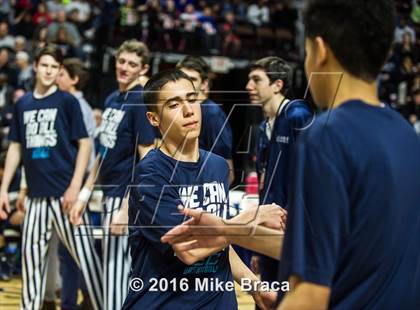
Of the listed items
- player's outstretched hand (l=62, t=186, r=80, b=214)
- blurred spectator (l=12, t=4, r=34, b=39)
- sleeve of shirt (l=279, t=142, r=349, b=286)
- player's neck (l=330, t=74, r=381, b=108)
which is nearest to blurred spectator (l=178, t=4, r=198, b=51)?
blurred spectator (l=12, t=4, r=34, b=39)

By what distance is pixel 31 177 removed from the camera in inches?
267

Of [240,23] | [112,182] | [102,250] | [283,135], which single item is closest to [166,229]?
[283,135]

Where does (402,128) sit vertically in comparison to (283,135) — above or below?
above

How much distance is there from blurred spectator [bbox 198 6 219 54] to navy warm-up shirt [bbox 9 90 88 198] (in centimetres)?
1228

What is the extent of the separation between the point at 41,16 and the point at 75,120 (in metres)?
13.2

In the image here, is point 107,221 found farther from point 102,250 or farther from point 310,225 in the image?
point 310,225

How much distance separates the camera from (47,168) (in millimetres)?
6777

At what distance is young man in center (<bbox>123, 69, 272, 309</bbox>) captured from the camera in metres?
3.40

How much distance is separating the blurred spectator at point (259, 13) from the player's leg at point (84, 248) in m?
15.7

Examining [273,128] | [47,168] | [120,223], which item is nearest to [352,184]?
[273,128]

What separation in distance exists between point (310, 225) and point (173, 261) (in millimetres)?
1415

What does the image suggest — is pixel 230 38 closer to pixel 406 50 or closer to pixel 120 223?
pixel 406 50

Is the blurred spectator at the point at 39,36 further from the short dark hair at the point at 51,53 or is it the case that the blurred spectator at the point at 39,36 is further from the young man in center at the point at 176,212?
the young man in center at the point at 176,212

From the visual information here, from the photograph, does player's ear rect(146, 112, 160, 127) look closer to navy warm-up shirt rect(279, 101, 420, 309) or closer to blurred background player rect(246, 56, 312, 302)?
blurred background player rect(246, 56, 312, 302)
